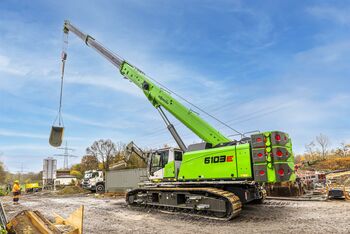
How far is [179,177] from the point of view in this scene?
1322 cm

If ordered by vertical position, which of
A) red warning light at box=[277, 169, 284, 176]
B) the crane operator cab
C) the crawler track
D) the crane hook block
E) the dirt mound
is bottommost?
the dirt mound

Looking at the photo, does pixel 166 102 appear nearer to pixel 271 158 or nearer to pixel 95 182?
pixel 271 158

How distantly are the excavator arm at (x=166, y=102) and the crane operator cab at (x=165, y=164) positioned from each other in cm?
57

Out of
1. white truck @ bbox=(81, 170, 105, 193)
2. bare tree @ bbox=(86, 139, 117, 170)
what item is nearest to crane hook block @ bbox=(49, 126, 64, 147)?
white truck @ bbox=(81, 170, 105, 193)

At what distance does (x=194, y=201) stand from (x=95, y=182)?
24193 millimetres

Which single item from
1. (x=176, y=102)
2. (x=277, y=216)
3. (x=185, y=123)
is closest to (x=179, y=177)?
(x=185, y=123)

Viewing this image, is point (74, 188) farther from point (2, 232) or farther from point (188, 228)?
point (2, 232)

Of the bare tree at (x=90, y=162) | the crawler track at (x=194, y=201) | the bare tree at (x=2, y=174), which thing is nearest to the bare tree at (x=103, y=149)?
the bare tree at (x=90, y=162)

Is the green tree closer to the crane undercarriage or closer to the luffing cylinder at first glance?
the crane undercarriage

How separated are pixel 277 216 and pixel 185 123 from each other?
18.0 ft

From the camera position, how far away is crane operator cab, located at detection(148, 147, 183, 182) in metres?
13.9

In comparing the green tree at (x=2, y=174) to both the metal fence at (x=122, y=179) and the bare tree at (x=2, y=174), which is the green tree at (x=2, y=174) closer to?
the bare tree at (x=2, y=174)

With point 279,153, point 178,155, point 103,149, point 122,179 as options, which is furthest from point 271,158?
point 103,149

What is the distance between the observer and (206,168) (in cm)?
1206
